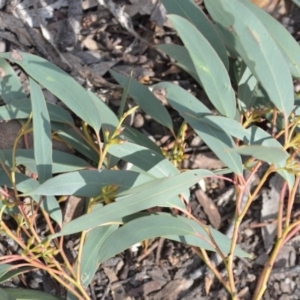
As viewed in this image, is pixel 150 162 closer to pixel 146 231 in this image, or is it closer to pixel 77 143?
pixel 146 231

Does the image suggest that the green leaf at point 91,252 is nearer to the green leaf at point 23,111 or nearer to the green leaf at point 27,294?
the green leaf at point 27,294

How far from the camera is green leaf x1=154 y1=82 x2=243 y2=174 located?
131 cm

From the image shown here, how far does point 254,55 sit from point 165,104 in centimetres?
52

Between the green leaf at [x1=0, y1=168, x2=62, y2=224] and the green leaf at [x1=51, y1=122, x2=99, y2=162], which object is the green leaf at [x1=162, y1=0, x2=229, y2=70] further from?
the green leaf at [x1=0, y1=168, x2=62, y2=224]

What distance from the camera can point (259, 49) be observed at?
1194 mm

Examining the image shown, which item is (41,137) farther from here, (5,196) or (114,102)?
(114,102)

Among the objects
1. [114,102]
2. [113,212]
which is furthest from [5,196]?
[114,102]

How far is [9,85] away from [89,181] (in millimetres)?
451

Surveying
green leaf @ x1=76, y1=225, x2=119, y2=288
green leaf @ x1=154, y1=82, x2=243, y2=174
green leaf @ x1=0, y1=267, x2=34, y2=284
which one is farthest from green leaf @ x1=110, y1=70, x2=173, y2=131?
green leaf @ x1=0, y1=267, x2=34, y2=284

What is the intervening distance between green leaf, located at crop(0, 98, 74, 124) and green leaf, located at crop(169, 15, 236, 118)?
445 mm

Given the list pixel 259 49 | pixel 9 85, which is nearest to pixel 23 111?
pixel 9 85

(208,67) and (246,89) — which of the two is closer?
(208,67)

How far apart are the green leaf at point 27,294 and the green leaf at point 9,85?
534 mm

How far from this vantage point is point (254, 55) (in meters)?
1.20
